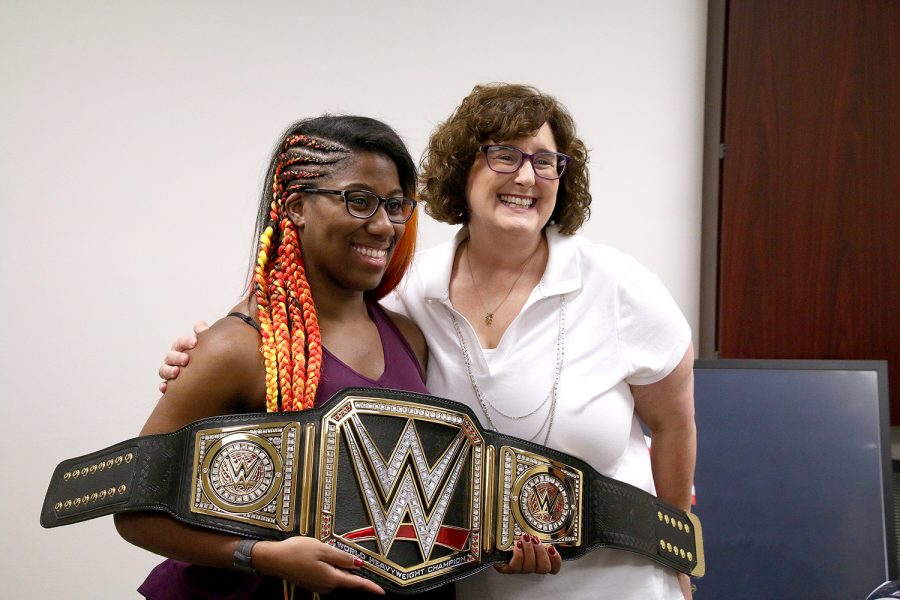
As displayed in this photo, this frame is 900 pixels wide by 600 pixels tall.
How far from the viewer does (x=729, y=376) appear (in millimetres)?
2381

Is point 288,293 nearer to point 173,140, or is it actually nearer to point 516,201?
point 516,201

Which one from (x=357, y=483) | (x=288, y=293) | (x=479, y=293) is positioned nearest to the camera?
(x=357, y=483)

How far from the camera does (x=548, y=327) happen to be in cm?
146

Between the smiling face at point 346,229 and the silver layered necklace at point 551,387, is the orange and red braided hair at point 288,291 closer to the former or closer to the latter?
the smiling face at point 346,229

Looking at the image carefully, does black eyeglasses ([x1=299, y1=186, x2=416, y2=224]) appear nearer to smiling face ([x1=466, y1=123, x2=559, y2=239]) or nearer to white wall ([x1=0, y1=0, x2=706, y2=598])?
smiling face ([x1=466, y1=123, x2=559, y2=239])

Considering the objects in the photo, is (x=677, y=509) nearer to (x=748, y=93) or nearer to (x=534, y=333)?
(x=534, y=333)

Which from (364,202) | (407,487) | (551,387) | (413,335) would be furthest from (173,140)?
(407,487)

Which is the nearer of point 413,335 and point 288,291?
point 288,291

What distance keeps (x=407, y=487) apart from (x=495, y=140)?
65 centimetres

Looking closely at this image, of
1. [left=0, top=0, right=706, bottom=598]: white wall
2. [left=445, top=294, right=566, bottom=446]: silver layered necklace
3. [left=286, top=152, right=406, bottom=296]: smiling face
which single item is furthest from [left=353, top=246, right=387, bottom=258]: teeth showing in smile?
[left=0, top=0, right=706, bottom=598]: white wall

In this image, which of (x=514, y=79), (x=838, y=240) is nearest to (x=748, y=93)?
(x=838, y=240)

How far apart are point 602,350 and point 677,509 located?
1.05 feet

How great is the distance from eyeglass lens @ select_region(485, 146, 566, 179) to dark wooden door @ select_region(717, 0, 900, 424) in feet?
4.33

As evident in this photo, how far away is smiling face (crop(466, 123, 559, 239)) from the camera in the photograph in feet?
4.74
